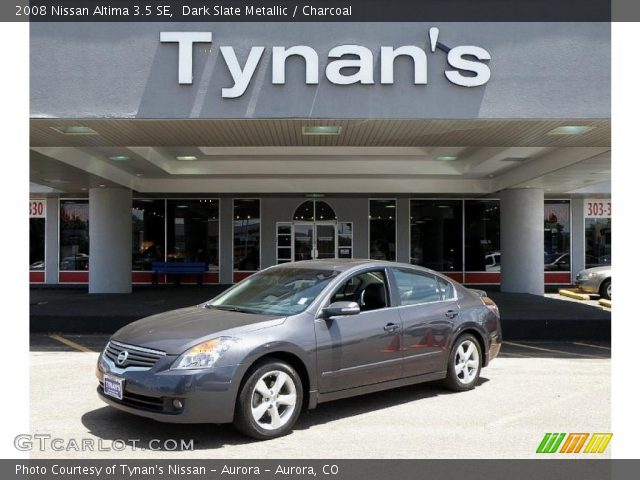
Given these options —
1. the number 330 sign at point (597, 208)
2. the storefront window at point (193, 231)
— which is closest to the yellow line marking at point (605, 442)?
the storefront window at point (193, 231)

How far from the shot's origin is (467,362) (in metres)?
7.01

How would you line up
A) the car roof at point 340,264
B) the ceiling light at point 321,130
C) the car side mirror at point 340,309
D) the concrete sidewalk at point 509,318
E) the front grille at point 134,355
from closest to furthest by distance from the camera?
the front grille at point 134,355
the car side mirror at point 340,309
the car roof at point 340,264
the ceiling light at point 321,130
the concrete sidewalk at point 509,318

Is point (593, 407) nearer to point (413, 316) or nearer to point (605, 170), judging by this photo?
point (413, 316)

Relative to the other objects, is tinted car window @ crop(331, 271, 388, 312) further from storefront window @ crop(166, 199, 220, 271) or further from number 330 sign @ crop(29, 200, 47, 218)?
number 330 sign @ crop(29, 200, 47, 218)

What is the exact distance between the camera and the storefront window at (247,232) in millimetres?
21500

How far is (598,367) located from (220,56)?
760 centimetres

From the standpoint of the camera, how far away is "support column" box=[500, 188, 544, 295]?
56.8ft

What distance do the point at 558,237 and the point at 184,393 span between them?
20.3 meters

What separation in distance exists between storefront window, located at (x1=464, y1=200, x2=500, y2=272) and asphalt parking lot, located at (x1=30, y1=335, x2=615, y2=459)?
13881 mm

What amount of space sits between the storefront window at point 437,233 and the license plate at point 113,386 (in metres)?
17.3

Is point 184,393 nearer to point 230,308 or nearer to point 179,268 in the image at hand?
point 230,308

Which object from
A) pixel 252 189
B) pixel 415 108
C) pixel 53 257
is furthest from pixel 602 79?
pixel 53 257

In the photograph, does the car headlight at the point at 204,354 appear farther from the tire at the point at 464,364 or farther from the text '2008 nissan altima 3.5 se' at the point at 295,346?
the tire at the point at 464,364

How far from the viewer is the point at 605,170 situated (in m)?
14.3
